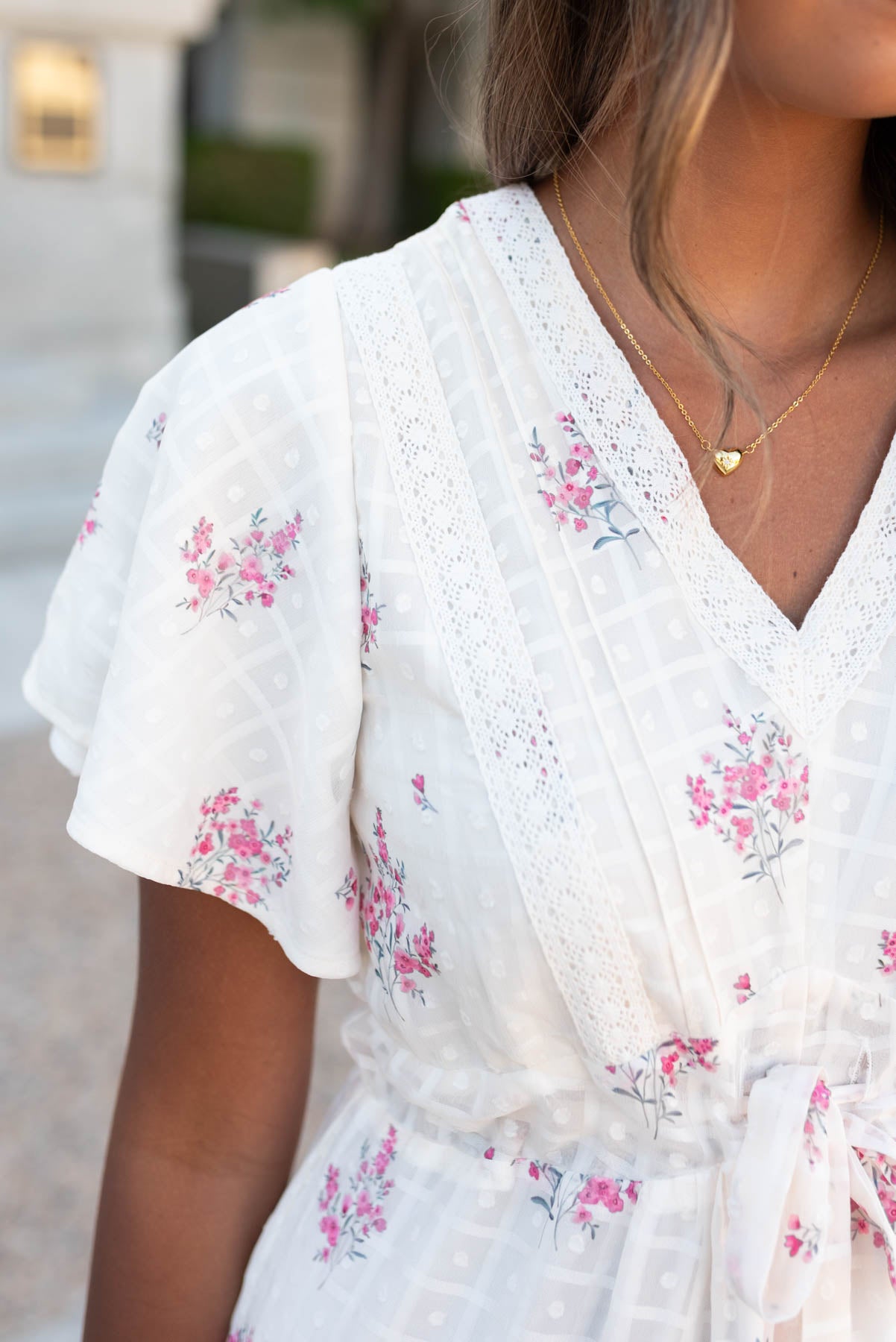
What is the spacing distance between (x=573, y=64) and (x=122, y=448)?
480 millimetres

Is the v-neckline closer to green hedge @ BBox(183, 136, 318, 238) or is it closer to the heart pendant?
the heart pendant

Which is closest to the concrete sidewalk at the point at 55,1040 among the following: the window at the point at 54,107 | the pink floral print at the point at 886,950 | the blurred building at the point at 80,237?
the pink floral print at the point at 886,950

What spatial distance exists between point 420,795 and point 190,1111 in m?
0.37

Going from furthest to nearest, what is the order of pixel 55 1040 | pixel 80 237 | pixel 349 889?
pixel 80 237 → pixel 55 1040 → pixel 349 889

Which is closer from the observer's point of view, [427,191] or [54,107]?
[54,107]

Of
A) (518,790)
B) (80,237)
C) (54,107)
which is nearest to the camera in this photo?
(518,790)

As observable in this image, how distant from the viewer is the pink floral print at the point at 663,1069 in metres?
0.97

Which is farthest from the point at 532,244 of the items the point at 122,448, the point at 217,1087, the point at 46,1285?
the point at 46,1285

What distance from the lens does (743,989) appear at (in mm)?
970

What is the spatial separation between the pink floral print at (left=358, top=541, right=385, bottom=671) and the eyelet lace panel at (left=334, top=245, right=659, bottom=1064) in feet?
0.12

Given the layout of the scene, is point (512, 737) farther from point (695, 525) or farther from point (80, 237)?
point (80, 237)

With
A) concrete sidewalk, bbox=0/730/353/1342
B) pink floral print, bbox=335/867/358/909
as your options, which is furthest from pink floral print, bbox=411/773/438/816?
concrete sidewalk, bbox=0/730/353/1342

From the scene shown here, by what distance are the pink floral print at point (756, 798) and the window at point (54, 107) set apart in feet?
22.9

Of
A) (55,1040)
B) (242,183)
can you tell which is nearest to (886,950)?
(55,1040)
